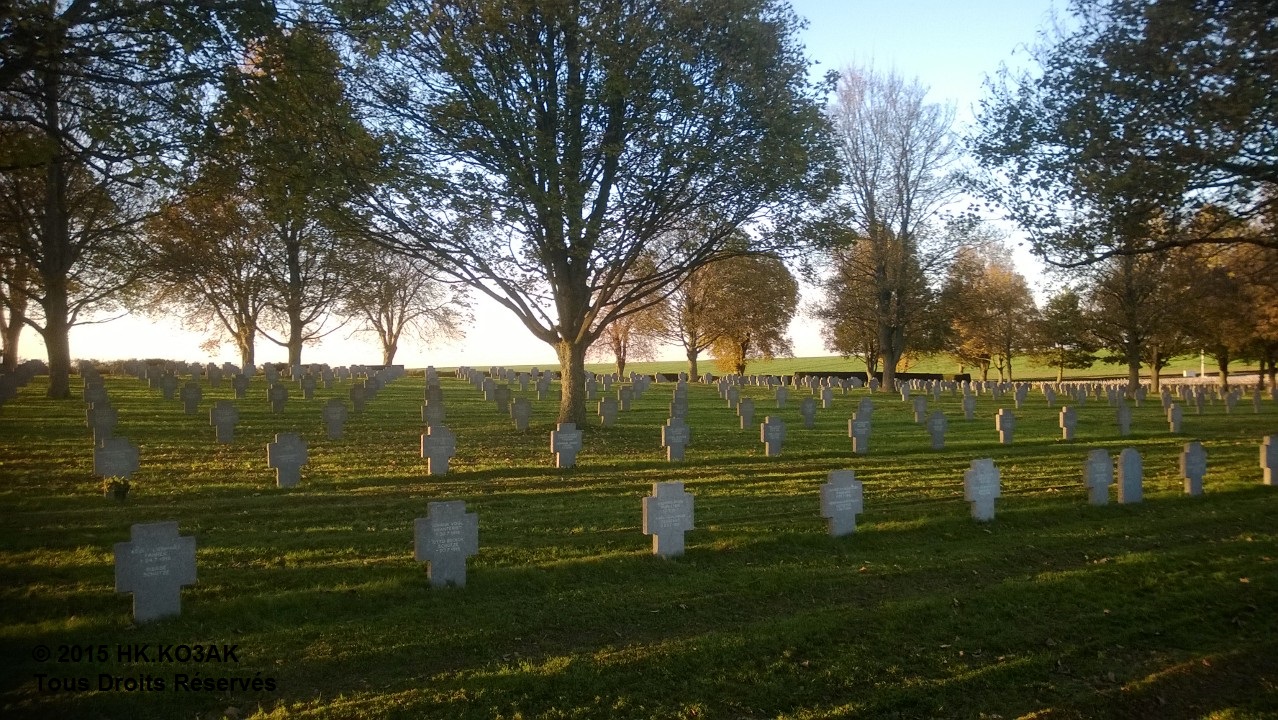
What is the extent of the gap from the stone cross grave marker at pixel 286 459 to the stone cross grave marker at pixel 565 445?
3.83 m

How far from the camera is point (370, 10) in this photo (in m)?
9.50

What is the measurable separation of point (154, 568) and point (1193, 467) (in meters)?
12.9

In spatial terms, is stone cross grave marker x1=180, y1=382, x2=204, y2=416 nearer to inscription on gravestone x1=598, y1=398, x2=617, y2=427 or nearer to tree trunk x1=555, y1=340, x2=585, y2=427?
tree trunk x1=555, y1=340, x2=585, y2=427

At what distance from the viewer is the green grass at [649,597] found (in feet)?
17.1

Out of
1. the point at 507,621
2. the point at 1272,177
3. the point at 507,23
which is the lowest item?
the point at 507,621

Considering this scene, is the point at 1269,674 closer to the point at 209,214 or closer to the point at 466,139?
the point at 466,139

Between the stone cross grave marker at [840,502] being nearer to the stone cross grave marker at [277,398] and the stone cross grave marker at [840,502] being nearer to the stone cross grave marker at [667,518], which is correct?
the stone cross grave marker at [667,518]

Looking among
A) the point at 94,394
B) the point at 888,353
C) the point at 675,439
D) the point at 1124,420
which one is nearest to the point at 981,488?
the point at 675,439

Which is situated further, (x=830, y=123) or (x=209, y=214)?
(x=209, y=214)

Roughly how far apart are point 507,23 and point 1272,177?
1174 centimetres

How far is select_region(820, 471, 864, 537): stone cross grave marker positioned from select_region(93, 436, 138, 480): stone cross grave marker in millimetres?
8925

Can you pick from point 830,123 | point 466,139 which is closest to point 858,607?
point 466,139

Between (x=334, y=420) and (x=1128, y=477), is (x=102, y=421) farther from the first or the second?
(x=1128, y=477)

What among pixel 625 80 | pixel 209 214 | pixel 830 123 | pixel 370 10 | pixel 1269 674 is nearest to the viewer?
pixel 1269 674
